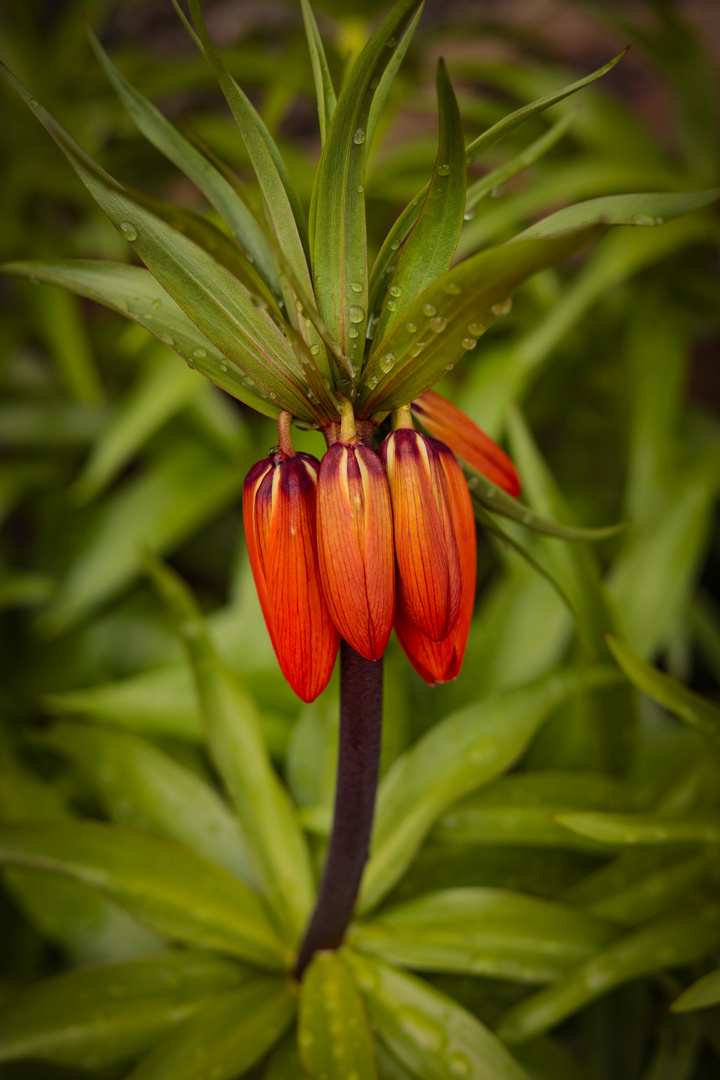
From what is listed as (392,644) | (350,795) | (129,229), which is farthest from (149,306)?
(392,644)

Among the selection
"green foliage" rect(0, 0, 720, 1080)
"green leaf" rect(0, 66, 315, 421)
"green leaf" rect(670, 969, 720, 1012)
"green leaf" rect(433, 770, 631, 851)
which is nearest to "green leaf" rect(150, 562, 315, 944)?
"green foliage" rect(0, 0, 720, 1080)

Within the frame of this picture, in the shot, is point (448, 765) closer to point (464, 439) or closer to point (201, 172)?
point (464, 439)

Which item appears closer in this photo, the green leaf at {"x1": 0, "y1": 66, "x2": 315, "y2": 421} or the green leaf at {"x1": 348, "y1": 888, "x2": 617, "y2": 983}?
the green leaf at {"x1": 0, "y1": 66, "x2": 315, "y2": 421}

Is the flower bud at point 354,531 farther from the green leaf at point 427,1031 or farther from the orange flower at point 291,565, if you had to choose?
the green leaf at point 427,1031

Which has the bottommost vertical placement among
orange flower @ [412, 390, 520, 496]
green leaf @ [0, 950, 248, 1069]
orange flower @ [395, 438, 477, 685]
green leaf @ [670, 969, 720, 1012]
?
green leaf @ [670, 969, 720, 1012]

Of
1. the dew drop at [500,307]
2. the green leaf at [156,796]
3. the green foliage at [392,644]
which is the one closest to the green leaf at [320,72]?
the green foliage at [392,644]

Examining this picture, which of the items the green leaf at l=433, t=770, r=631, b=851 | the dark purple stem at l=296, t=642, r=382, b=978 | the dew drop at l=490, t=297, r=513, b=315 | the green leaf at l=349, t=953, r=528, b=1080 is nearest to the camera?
the dew drop at l=490, t=297, r=513, b=315

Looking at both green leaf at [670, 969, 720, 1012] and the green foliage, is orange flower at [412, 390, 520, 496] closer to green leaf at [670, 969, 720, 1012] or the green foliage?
the green foliage
